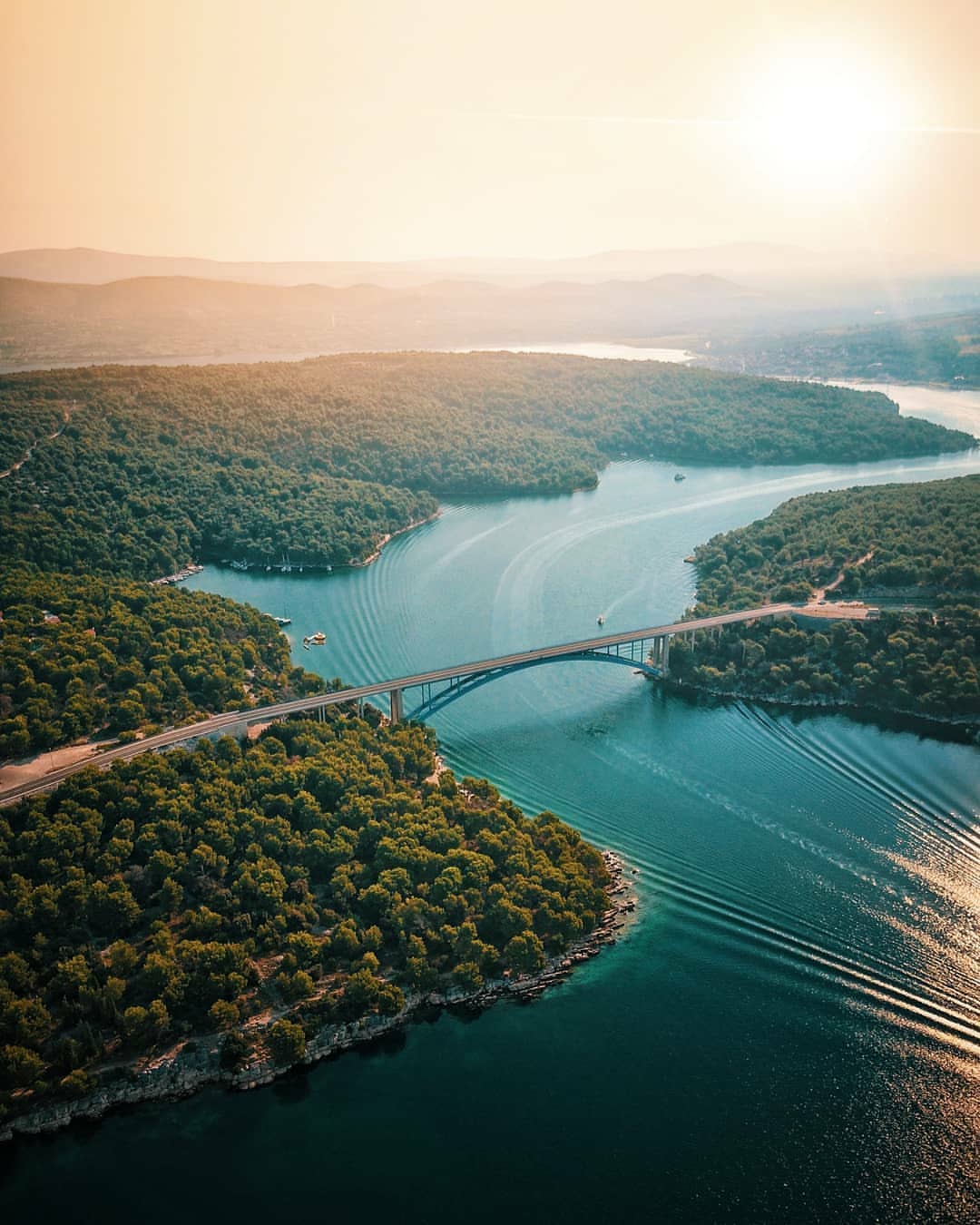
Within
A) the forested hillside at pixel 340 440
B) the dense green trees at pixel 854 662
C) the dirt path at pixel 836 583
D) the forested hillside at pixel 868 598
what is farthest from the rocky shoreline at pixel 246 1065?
the forested hillside at pixel 340 440

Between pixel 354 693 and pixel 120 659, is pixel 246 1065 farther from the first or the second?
pixel 120 659

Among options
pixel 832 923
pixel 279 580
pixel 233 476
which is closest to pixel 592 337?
pixel 233 476

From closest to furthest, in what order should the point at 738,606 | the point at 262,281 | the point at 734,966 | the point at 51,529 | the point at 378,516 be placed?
the point at 734,966, the point at 738,606, the point at 51,529, the point at 378,516, the point at 262,281

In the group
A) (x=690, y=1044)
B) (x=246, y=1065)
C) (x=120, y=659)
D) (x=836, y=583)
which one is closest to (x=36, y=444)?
(x=120, y=659)

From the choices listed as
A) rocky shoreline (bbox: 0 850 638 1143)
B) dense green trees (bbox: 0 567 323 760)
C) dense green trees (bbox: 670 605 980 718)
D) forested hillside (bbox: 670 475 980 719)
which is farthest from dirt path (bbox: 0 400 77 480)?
rocky shoreline (bbox: 0 850 638 1143)

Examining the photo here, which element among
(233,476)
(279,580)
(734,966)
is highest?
(233,476)

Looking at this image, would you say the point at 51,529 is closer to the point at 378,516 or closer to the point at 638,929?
the point at 378,516

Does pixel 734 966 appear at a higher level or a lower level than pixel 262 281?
lower

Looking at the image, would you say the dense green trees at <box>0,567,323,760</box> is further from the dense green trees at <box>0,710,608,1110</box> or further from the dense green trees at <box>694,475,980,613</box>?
the dense green trees at <box>694,475,980,613</box>
